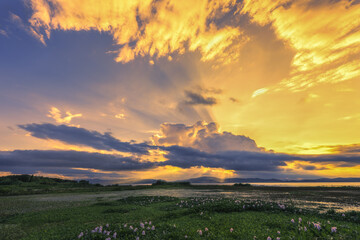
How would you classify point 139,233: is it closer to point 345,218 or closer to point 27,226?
point 27,226

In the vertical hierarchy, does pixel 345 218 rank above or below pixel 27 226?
above

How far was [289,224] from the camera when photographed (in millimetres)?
8625

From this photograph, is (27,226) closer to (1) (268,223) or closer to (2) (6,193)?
(1) (268,223)

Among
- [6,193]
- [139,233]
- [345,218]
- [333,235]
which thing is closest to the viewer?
[333,235]

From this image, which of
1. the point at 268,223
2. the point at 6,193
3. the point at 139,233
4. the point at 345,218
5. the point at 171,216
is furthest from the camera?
the point at 6,193

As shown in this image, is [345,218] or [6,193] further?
[6,193]

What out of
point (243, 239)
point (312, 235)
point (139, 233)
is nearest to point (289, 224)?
point (312, 235)

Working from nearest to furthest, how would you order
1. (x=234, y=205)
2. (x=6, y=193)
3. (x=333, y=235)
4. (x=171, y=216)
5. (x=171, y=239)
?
(x=333, y=235) → (x=171, y=239) → (x=171, y=216) → (x=234, y=205) → (x=6, y=193)

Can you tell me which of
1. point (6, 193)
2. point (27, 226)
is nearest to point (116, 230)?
point (27, 226)

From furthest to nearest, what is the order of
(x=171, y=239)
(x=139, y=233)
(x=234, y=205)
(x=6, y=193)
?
(x=6, y=193), (x=234, y=205), (x=139, y=233), (x=171, y=239)

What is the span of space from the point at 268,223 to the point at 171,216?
20.8 ft

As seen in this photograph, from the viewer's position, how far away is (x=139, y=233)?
26.8ft

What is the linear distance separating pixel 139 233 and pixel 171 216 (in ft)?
17.1

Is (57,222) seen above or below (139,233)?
below
